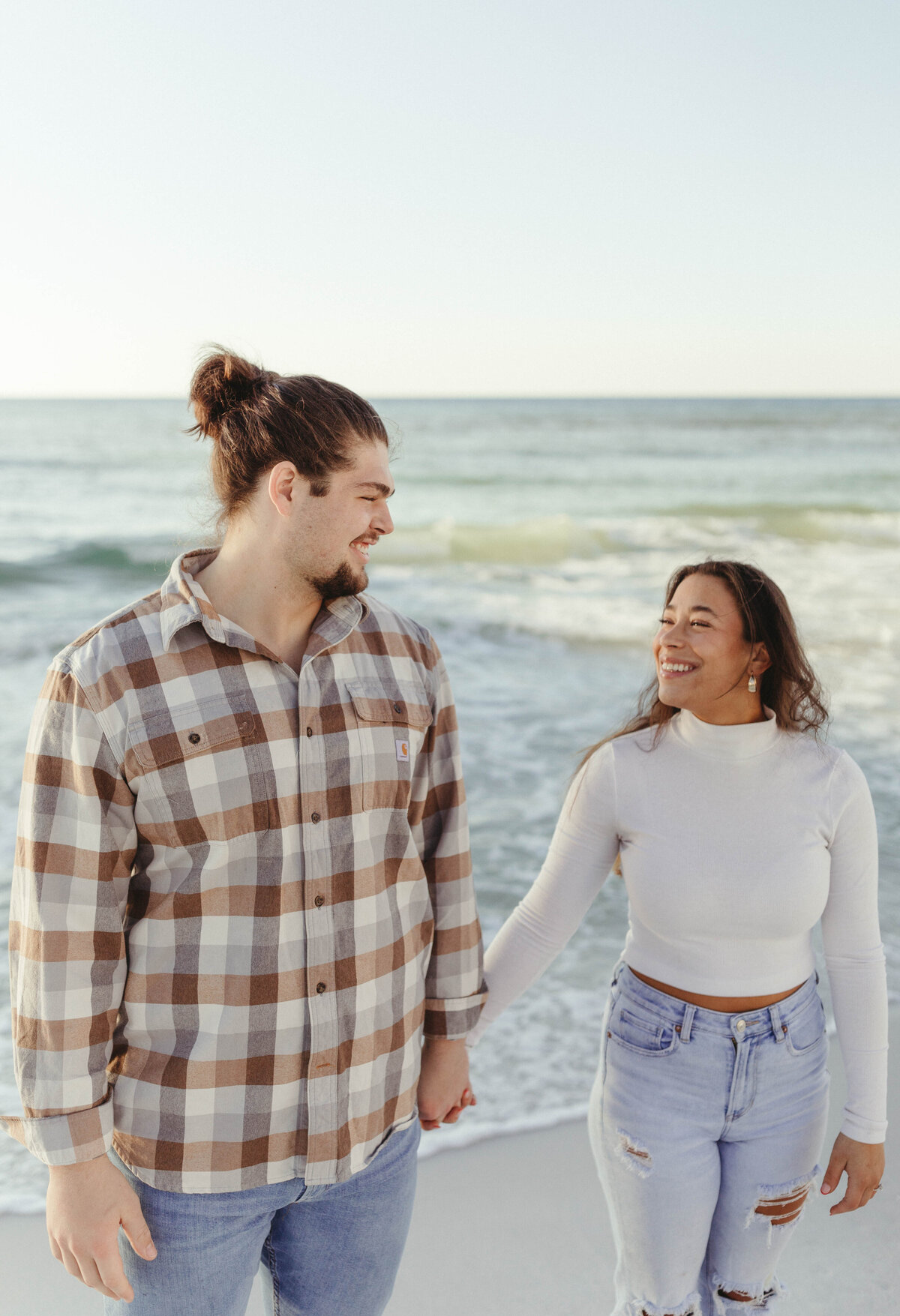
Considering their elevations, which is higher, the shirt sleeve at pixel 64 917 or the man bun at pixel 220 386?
the man bun at pixel 220 386

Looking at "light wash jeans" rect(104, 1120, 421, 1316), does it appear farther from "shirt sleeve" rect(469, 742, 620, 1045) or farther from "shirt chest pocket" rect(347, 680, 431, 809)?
"shirt chest pocket" rect(347, 680, 431, 809)

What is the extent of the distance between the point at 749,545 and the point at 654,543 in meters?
1.51

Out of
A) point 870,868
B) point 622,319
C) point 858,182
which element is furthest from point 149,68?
point 622,319

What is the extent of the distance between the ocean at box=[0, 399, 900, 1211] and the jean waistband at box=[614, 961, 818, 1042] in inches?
32.6

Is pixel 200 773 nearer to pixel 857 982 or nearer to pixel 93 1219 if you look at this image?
pixel 93 1219

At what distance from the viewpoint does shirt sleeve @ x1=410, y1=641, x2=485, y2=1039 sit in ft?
5.79

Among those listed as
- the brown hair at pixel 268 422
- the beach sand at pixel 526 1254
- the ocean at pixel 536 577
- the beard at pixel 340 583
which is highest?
the brown hair at pixel 268 422

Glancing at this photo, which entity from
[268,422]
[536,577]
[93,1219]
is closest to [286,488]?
[268,422]

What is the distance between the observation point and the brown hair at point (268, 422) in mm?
1504

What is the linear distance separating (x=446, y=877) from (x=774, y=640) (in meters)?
0.78

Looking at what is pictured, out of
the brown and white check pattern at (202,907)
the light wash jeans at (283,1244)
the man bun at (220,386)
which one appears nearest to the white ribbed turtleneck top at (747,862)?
the light wash jeans at (283,1244)

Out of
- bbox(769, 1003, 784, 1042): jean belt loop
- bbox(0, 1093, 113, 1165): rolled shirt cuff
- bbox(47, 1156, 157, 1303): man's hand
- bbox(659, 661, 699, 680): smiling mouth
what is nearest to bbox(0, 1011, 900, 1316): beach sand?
bbox(769, 1003, 784, 1042): jean belt loop

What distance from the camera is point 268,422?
5.00 feet

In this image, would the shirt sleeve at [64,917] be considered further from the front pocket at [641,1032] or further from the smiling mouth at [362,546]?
the front pocket at [641,1032]
